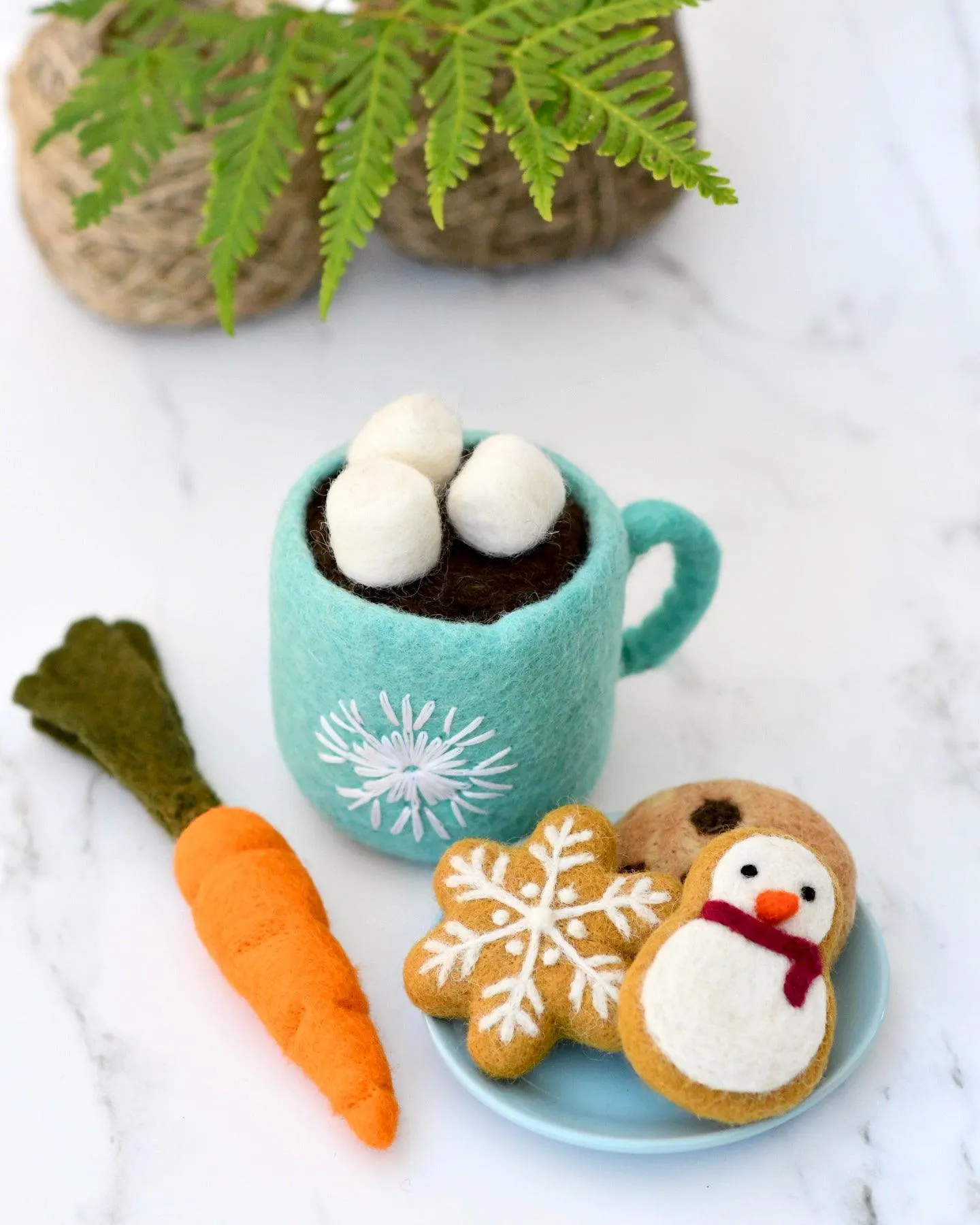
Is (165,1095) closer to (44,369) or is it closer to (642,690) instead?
(642,690)

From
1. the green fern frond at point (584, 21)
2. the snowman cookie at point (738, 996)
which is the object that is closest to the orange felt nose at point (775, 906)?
the snowman cookie at point (738, 996)

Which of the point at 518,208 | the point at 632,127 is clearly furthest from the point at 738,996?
the point at 518,208

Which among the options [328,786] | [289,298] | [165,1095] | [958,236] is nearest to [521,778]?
[328,786]

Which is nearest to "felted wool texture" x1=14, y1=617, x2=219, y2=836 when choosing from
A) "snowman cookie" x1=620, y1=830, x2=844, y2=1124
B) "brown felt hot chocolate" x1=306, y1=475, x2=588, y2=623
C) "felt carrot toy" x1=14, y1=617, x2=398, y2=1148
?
"felt carrot toy" x1=14, y1=617, x2=398, y2=1148

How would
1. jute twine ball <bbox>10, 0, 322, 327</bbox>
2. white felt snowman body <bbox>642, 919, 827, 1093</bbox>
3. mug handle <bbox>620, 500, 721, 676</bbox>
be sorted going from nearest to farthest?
white felt snowman body <bbox>642, 919, 827, 1093</bbox> → mug handle <bbox>620, 500, 721, 676</bbox> → jute twine ball <bbox>10, 0, 322, 327</bbox>

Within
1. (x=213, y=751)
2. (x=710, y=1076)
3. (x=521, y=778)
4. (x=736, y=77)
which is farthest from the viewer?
(x=736, y=77)

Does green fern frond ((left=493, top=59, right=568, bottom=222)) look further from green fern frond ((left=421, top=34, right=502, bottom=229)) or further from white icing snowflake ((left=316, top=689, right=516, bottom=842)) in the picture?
white icing snowflake ((left=316, top=689, right=516, bottom=842))
